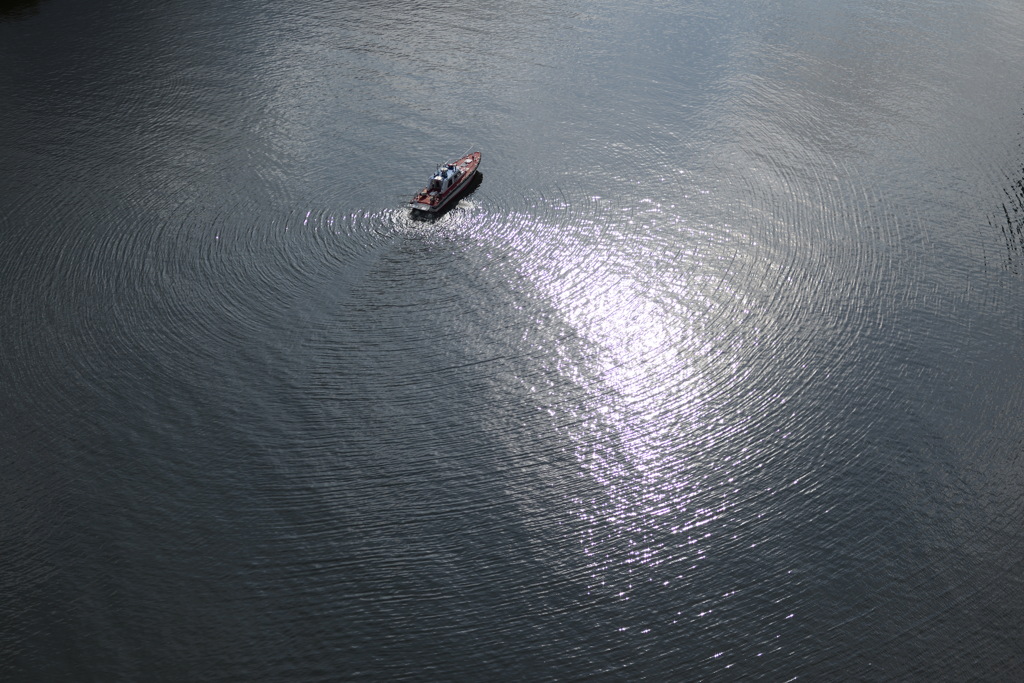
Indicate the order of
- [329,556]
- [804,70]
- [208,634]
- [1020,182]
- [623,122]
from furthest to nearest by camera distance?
[804,70] < [623,122] < [1020,182] < [329,556] < [208,634]

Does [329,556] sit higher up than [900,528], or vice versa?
[329,556]

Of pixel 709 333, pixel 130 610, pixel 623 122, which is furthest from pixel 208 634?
pixel 623 122

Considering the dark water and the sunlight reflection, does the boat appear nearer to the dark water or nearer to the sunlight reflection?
the dark water

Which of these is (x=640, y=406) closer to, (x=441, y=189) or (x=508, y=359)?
(x=508, y=359)

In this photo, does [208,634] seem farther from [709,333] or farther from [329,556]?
[709,333]

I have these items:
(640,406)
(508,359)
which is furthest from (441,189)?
(640,406)

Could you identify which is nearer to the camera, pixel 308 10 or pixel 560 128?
pixel 560 128

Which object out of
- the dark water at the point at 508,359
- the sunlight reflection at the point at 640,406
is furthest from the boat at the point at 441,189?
the sunlight reflection at the point at 640,406
